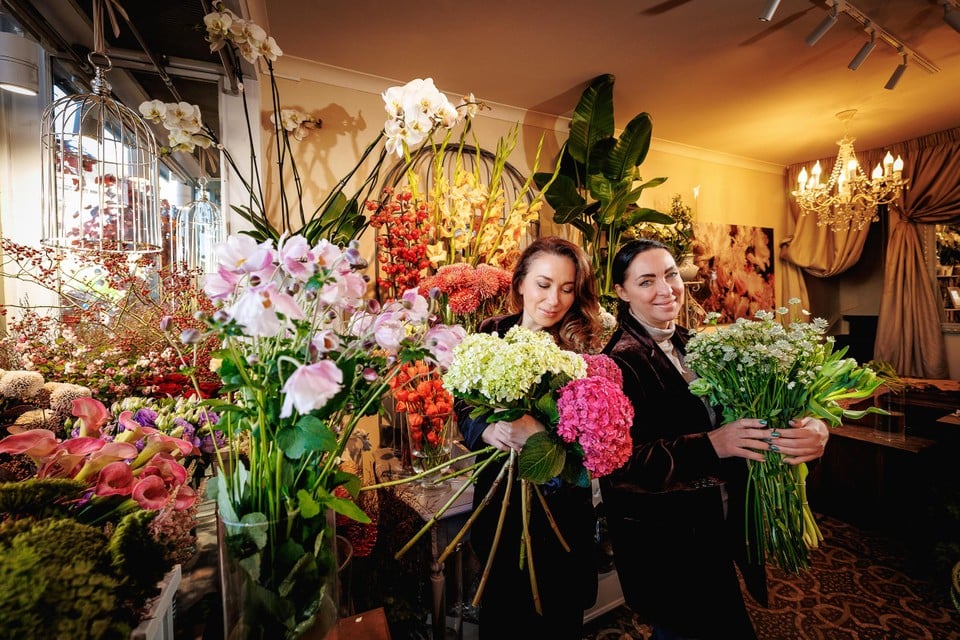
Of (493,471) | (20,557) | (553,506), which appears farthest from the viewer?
(493,471)

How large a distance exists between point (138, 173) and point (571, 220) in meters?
2.42

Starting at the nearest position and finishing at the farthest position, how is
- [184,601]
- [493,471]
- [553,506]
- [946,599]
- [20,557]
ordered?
1. [20,557]
2. [184,601]
3. [553,506]
4. [493,471]
5. [946,599]

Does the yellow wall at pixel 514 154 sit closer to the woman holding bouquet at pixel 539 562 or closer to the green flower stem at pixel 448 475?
the woman holding bouquet at pixel 539 562

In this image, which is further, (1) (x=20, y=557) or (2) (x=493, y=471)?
(2) (x=493, y=471)

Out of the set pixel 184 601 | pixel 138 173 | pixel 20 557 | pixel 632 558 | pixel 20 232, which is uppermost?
pixel 138 173

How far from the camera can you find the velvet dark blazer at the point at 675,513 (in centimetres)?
131

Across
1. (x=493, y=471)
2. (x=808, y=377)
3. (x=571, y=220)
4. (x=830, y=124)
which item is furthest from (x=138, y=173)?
(x=830, y=124)

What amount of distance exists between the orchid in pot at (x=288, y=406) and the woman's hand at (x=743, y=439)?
1.01m

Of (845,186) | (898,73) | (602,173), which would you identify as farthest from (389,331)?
(845,186)

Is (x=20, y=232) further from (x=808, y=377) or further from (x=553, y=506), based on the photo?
(x=808, y=377)

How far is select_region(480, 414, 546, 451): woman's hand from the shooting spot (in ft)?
3.31

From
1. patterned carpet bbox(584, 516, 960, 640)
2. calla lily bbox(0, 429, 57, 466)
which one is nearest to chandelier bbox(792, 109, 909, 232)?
patterned carpet bbox(584, 516, 960, 640)

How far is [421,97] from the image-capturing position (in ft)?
4.22

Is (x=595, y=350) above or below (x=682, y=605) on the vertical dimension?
above
